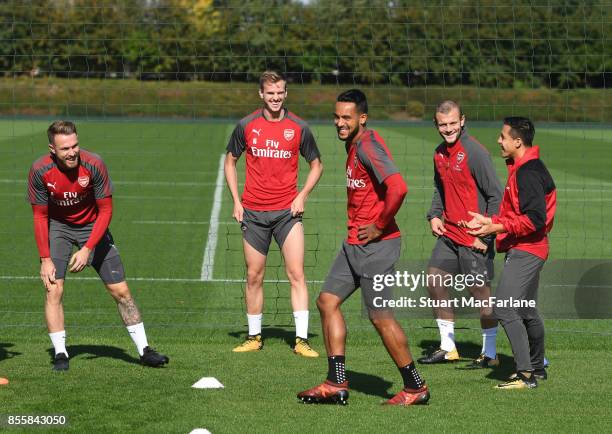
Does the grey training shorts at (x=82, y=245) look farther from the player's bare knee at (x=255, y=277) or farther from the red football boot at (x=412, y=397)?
the red football boot at (x=412, y=397)

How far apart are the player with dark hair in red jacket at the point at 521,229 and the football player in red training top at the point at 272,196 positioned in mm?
2129

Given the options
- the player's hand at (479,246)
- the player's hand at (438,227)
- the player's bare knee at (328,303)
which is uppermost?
the player's hand at (438,227)

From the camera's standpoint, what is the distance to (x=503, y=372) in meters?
9.84

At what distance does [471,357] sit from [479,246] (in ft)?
3.92

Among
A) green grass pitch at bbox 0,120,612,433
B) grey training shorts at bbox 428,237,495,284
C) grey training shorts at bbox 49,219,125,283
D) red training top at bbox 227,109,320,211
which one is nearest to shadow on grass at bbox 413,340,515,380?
green grass pitch at bbox 0,120,612,433

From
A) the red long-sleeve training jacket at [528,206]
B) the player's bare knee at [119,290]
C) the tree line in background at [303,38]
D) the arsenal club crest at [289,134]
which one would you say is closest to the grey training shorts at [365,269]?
the red long-sleeve training jacket at [528,206]

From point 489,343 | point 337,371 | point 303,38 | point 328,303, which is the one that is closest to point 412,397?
point 337,371

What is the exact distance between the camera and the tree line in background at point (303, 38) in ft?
47.0

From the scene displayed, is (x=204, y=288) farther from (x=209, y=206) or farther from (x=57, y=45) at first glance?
(x=209, y=206)

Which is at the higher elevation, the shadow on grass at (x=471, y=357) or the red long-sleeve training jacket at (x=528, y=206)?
the red long-sleeve training jacket at (x=528, y=206)

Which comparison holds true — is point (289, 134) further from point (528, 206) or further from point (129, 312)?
point (528, 206)

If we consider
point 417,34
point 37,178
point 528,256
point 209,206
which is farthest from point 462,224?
point 417,34

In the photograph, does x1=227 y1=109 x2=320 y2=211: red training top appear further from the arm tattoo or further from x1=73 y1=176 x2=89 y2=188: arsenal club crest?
x1=73 y1=176 x2=89 y2=188: arsenal club crest

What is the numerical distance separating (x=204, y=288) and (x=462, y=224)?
5118mm
